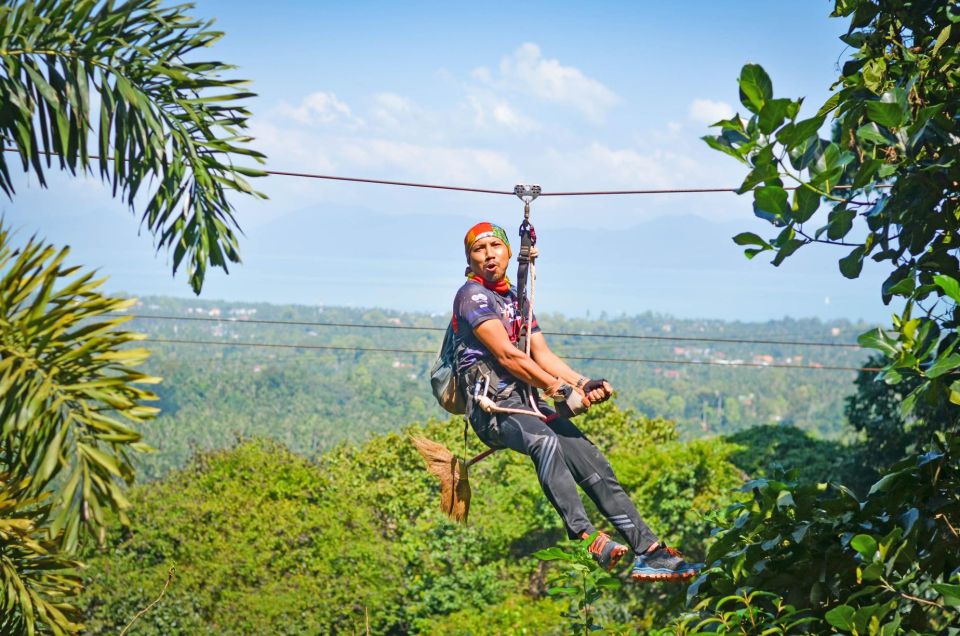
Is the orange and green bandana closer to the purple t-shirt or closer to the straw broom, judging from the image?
the purple t-shirt

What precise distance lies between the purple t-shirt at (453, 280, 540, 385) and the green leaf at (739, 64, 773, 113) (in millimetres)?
2377

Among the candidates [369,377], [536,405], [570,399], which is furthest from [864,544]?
[369,377]

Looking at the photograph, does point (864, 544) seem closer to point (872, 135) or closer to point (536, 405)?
point (872, 135)

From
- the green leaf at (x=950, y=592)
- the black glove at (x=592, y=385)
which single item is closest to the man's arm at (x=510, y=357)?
the black glove at (x=592, y=385)

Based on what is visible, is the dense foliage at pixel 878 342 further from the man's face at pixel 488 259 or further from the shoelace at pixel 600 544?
the man's face at pixel 488 259

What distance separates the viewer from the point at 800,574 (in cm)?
440

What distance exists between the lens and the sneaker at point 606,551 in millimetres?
5270

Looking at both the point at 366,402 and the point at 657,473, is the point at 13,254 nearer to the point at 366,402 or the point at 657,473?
the point at 657,473

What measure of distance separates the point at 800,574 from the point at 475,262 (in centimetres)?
249

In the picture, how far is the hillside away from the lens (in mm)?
64438

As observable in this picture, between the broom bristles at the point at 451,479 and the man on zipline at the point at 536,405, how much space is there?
406mm

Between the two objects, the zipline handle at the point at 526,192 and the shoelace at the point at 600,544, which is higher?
the zipline handle at the point at 526,192

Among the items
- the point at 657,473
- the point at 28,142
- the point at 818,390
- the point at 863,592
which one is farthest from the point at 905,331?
the point at 818,390

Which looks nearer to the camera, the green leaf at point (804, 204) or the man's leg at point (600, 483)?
the green leaf at point (804, 204)
